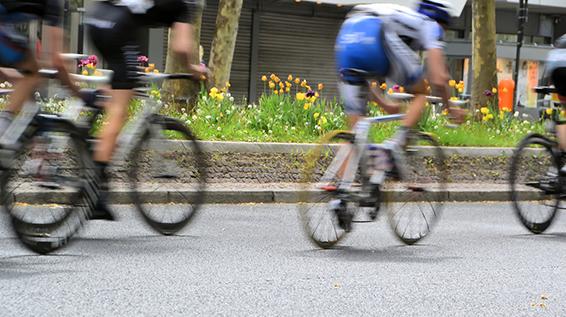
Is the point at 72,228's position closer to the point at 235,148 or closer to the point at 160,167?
the point at 160,167

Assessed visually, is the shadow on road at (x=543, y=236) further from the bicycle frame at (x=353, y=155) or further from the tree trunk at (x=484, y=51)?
the tree trunk at (x=484, y=51)

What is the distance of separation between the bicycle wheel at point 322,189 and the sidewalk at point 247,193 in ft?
0.15

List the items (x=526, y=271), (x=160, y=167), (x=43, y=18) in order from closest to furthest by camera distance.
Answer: (x=43, y=18), (x=526, y=271), (x=160, y=167)

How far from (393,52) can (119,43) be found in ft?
5.81

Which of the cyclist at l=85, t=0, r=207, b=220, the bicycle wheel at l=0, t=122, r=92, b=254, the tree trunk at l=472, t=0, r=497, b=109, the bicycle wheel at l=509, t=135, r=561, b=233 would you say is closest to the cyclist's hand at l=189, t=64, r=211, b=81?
the cyclist at l=85, t=0, r=207, b=220

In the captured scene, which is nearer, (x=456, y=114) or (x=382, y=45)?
(x=382, y=45)

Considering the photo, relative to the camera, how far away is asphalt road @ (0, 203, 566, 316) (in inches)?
193

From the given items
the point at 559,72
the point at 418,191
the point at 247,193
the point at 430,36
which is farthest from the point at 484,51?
the point at 430,36

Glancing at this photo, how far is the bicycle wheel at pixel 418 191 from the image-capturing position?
7039 mm

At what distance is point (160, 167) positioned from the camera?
6.92 metres

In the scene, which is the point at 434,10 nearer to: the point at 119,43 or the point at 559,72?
the point at 559,72

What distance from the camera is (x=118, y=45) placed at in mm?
6270

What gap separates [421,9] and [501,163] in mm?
6108

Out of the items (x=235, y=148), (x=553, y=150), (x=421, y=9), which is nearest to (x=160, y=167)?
(x=421, y=9)
